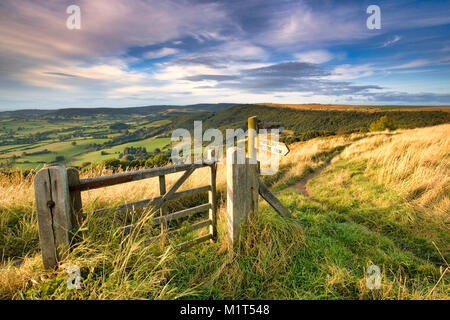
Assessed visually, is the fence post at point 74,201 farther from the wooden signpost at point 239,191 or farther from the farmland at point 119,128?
the farmland at point 119,128

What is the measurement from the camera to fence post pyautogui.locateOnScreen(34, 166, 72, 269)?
2571 millimetres

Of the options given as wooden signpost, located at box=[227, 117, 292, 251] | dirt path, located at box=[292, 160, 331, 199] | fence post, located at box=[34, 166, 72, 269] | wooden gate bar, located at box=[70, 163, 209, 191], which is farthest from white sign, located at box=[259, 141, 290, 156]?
dirt path, located at box=[292, 160, 331, 199]

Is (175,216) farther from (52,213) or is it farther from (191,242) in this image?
(52,213)

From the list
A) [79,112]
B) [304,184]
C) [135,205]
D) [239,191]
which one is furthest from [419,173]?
[79,112]

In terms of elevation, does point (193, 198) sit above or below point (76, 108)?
below

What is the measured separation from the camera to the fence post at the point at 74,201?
2.87 meters

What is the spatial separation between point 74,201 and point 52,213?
0.32 m

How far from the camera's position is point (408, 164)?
23.8 ft

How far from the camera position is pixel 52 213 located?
2633 millimetres

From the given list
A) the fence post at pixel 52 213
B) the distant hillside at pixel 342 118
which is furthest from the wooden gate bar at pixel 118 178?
the distant hillside at pixel 342 118

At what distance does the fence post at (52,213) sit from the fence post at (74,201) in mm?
148
